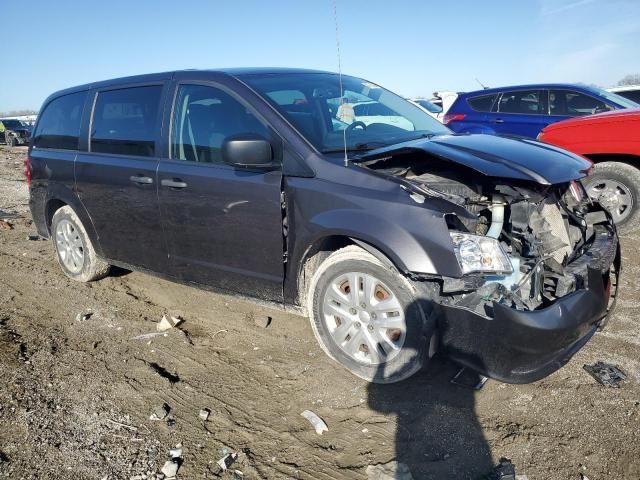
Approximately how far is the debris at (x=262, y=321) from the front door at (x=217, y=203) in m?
0.53

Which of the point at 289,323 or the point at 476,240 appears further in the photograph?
the point at 289,323

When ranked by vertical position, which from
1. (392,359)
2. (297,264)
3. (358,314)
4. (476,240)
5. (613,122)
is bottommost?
(392,359)

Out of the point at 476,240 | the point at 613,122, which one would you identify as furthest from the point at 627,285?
the point at 476,240

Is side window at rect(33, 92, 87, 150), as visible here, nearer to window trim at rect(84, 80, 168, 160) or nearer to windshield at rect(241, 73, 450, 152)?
window trim at rect(84, 80, 168, 160)

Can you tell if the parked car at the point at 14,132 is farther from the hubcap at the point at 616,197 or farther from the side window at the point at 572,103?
the hubcap at the point at 616,197

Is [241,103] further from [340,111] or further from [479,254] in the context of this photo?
[479,254]

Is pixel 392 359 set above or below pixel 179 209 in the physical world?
below

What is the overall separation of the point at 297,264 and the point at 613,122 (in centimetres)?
418

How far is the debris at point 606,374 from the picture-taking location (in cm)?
284

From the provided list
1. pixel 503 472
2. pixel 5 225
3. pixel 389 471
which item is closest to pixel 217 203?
pixel 389 471

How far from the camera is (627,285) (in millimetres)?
4281

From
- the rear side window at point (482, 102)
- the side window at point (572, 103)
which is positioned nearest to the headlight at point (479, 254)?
the side window at point (572, 103)

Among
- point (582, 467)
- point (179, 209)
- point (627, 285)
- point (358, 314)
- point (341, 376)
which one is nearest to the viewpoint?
point (582, 467)

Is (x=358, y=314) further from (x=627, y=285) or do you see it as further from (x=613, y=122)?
(x=613, y=122)
